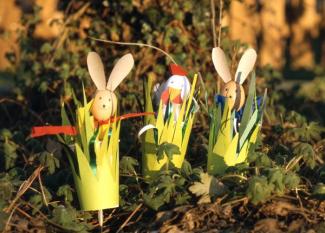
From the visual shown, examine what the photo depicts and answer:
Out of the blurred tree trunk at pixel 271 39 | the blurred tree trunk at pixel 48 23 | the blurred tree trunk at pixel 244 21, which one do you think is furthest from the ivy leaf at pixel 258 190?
the blurred tree trunk at pixel 271 39

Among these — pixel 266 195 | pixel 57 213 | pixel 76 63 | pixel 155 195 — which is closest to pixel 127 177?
pixel 155 195

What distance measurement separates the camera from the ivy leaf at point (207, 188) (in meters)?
3.69

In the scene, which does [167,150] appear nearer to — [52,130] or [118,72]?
[118,72]

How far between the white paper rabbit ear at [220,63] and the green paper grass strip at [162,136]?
172 millimetres

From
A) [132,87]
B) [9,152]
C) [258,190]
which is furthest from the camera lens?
[132,87]

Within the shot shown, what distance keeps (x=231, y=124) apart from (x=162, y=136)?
0.35 meters

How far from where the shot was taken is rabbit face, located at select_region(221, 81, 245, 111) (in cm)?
395

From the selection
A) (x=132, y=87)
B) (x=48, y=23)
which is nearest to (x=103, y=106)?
(x=132, y=87)

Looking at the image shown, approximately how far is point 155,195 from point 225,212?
37 cm

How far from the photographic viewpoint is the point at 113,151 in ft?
12.2

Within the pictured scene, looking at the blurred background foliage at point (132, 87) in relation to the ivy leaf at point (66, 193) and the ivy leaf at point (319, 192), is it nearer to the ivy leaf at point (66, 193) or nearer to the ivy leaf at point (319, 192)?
the ivy leaf at point (66, 193)

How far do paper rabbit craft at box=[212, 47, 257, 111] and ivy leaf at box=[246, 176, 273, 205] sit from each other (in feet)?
1.81

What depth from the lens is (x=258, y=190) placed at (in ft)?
11.5

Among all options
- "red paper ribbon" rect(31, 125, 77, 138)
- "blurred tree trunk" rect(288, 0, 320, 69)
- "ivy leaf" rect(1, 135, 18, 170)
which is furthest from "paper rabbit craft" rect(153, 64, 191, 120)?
"blurred tree trunk" rect(288, 0, 320, 69)
